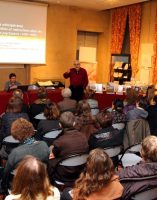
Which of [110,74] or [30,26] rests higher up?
[30,26]

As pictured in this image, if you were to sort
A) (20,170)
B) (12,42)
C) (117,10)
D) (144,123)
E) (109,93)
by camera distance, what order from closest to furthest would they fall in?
1. (20,170)
2. (144,123)
3. (109,93)
4. (12,42)
5. (117,10)

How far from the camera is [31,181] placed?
1904 mm

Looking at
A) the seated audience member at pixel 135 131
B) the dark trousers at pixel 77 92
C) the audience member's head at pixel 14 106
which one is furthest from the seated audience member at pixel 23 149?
the dark trousers at pixel 77 92

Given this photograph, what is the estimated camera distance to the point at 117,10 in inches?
427

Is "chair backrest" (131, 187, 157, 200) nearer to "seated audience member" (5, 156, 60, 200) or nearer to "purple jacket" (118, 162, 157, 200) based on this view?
"purple jacket" (118, 162, 157, 200)

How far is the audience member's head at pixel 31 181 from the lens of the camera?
1907 mm

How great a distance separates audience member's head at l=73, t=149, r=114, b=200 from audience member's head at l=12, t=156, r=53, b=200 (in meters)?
0.27

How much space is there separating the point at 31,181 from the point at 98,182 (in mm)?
458

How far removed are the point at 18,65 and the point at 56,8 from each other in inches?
85.6

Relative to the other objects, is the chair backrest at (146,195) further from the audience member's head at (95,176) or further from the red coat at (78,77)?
A: the red coat at (78,77)

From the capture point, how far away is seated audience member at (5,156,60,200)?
191 cm

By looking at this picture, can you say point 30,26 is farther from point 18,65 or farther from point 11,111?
point 11,111

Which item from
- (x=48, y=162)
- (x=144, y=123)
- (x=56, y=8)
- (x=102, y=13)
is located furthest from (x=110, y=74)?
(x=48, y=162)

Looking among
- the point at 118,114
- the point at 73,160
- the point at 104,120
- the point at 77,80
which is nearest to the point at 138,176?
the point at 73,160
